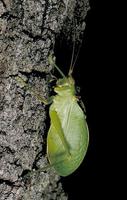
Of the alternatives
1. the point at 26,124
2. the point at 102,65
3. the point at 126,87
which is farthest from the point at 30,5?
the point at 126,87

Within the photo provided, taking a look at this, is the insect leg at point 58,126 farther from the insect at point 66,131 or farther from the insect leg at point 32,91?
the insect leg at point 32,91

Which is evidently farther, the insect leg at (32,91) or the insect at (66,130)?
the insect at (66,130)

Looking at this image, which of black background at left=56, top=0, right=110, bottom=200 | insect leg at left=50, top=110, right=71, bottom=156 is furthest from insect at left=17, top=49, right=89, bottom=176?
black background at left=56, top=0, right=110, bottom=200

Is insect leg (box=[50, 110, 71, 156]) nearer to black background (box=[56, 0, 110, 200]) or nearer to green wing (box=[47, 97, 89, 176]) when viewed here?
green wing (box=[47, 97, 89, 176])

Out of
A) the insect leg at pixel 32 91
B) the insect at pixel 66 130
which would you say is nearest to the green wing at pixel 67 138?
the insect at pixel 66 130

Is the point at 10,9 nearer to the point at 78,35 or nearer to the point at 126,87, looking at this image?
the point at 78,35

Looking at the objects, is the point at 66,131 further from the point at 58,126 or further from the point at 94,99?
the point at 94,99

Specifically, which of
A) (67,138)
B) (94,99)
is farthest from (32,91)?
(94,99)
